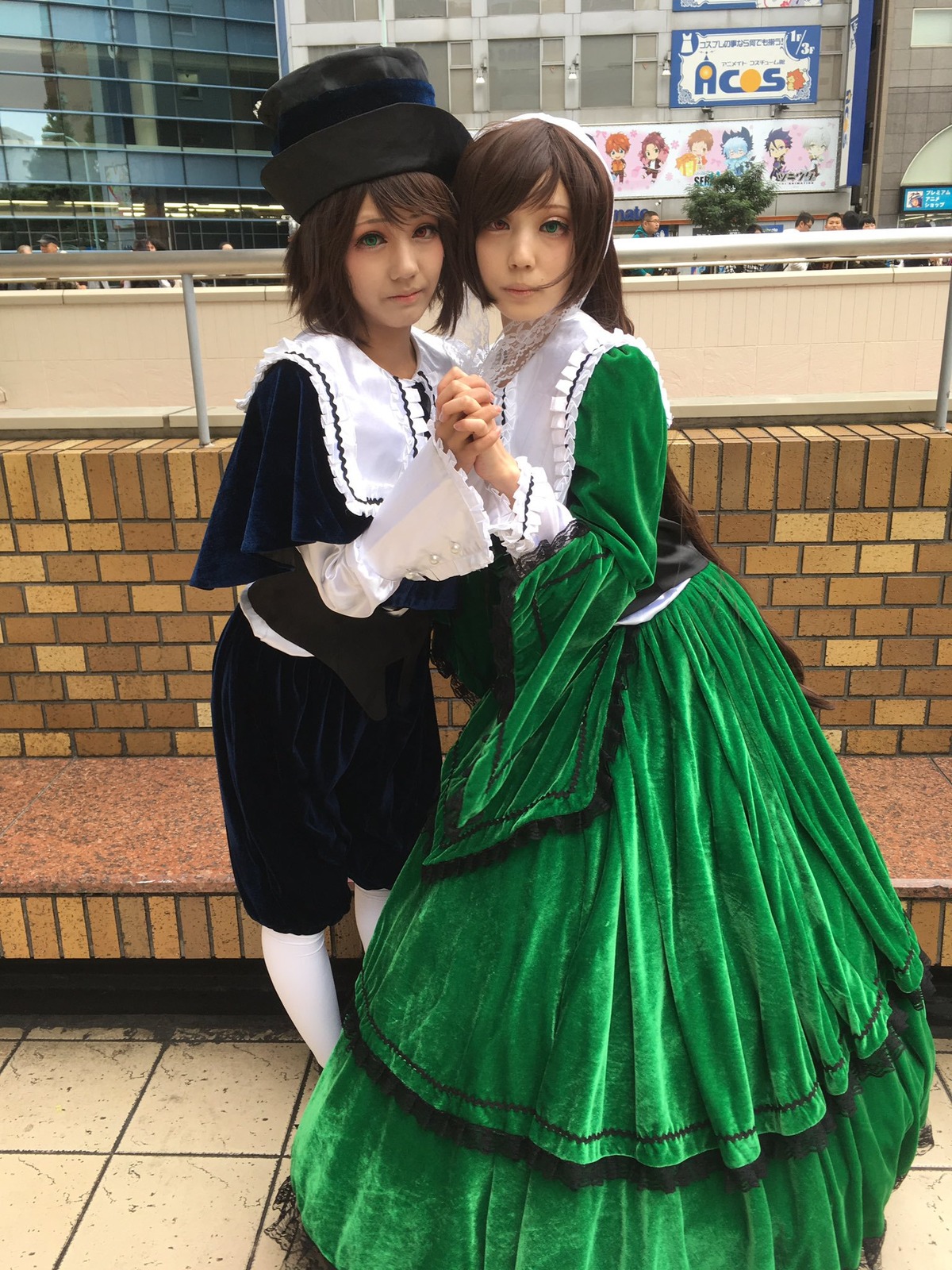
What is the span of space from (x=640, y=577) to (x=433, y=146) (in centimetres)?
64

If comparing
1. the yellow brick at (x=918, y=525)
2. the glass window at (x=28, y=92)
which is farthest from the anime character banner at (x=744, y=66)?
the yellow brick at (x=918, y=525)

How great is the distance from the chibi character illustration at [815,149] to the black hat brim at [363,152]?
29987 mm

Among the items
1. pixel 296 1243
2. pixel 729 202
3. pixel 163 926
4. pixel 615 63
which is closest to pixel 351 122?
pixel 163 926

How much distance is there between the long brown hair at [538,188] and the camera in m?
1.21

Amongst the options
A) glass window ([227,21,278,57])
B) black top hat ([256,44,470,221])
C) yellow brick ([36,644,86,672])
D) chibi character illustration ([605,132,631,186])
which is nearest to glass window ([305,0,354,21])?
glass window ([227,21,278,57])

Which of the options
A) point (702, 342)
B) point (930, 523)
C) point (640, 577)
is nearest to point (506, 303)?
point (640, 577)

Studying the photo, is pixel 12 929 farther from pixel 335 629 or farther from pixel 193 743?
pixel 335 629

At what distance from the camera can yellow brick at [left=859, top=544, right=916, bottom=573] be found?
2.16m

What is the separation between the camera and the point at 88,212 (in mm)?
28703

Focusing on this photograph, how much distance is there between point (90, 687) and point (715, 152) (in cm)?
2874

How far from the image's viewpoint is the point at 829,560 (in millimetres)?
2176

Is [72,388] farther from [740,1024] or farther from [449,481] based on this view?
[740,1024]

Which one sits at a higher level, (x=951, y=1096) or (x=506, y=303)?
(x=506, y=303)

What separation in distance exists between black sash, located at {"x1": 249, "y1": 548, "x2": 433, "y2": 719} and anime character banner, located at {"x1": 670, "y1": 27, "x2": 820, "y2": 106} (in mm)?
29392
